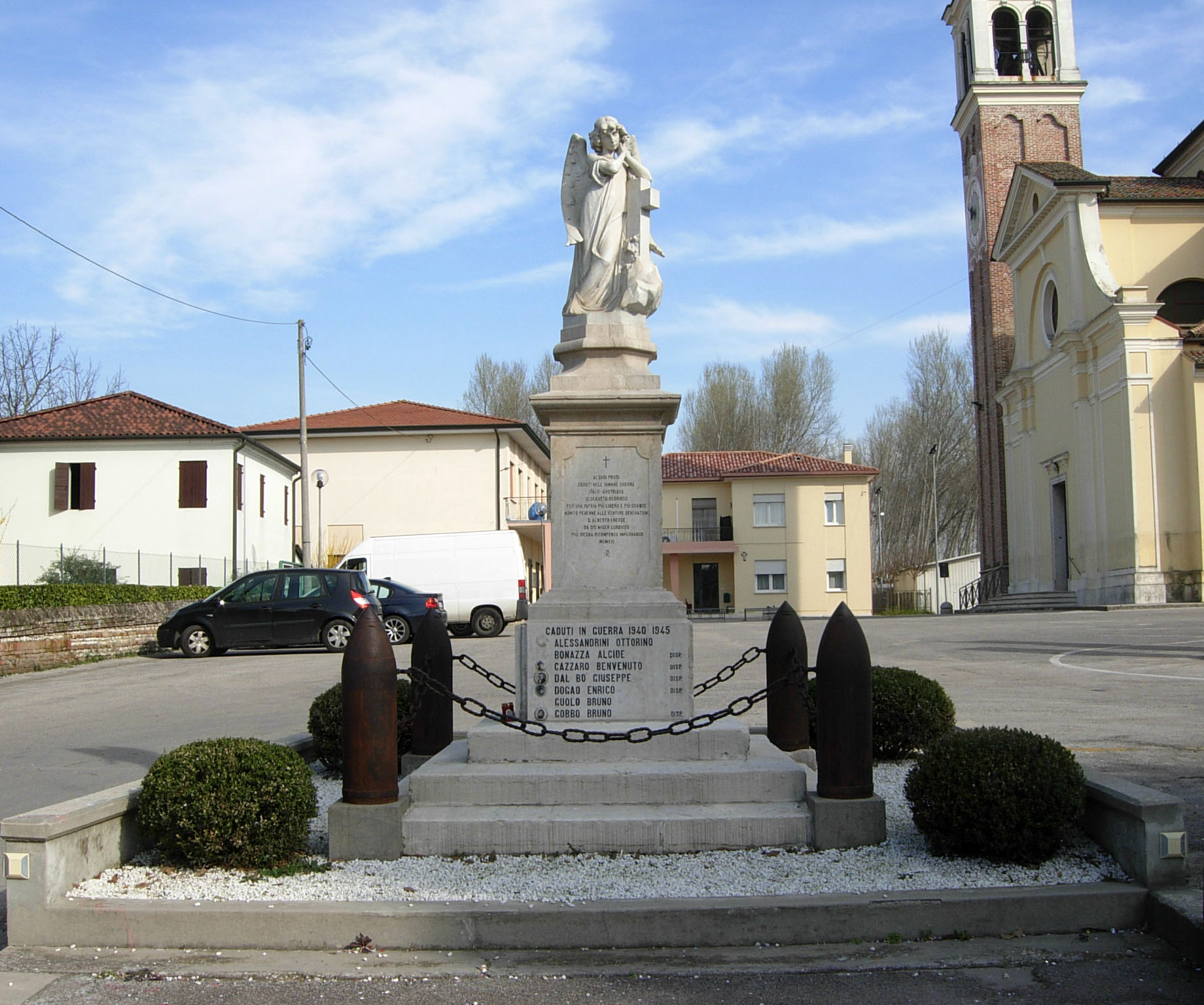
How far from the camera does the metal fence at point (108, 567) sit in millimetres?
24484

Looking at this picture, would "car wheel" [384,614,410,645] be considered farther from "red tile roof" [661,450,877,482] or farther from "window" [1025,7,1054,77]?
"window" [1025,7,1054,77]

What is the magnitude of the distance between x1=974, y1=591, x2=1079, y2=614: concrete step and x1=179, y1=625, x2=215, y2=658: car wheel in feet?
82.9

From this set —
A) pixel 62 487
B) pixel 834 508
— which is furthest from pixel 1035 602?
pixel 62 487

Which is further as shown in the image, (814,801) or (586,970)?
(814,801)

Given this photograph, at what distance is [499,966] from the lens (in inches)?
181

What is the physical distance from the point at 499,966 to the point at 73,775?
570cm

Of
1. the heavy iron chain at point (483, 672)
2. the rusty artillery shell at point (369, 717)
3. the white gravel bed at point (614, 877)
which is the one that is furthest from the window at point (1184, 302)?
the rusty artillery shell at point (369, 717)

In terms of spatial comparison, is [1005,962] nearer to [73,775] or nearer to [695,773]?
[695,773]

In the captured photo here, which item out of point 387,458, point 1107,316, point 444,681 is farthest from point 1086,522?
point 444,681

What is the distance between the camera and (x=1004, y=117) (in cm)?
4428

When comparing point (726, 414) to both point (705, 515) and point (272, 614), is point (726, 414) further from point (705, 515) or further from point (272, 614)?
point (272, 614)

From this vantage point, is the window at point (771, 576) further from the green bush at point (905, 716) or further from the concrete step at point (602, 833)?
the concrete step at point (602, 833)

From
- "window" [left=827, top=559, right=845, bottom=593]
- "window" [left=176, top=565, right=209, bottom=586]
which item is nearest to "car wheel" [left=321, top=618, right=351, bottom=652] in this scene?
"window" [left=176, top=565, right=209, bottom=586]

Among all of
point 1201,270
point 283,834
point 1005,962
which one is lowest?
point 1005,962
